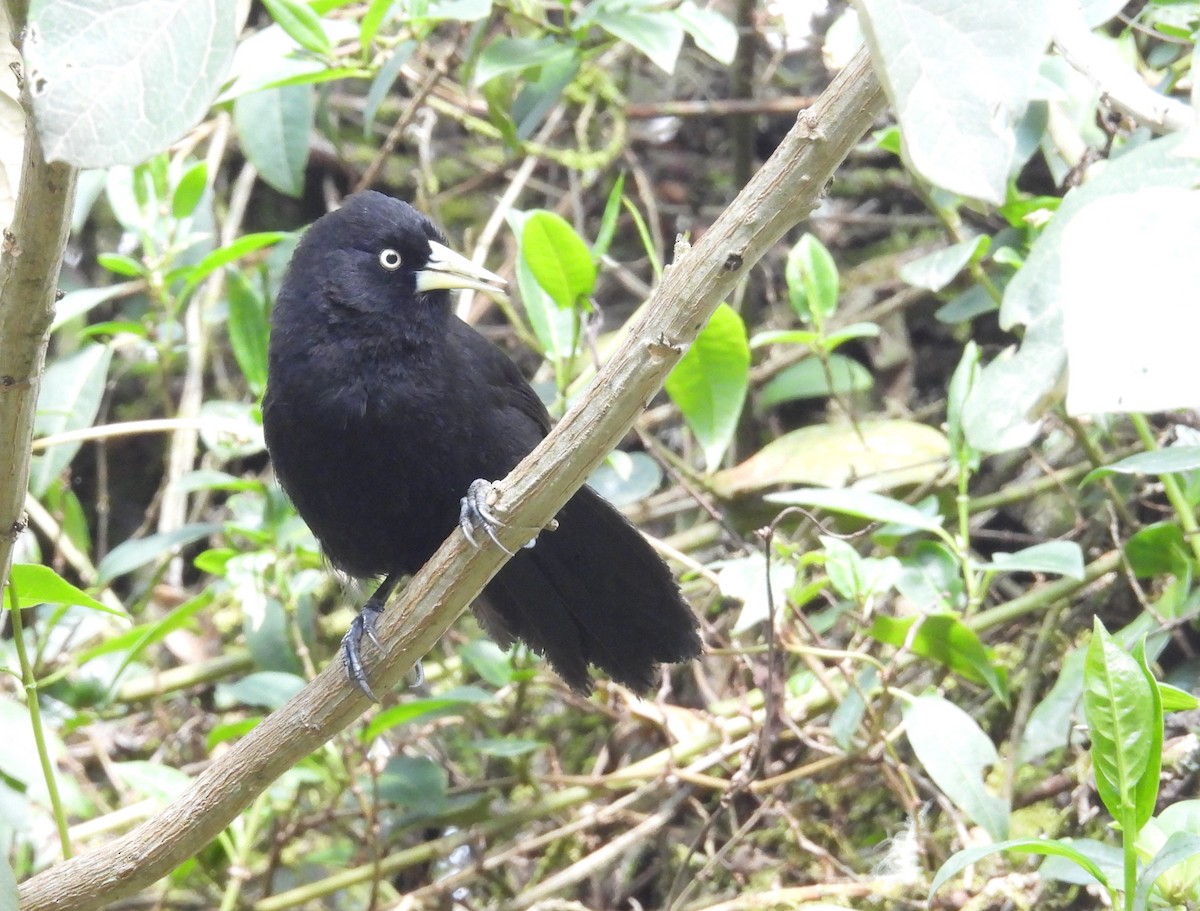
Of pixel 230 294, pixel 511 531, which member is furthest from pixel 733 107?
pixel 511 531

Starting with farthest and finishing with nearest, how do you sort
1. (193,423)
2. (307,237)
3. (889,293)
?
1. (889,293)
2. (193,423)
3. (307,237)

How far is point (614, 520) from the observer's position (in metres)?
2.72

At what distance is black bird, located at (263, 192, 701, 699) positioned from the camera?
2.65 metres

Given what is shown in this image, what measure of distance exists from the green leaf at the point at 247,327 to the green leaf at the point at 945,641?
165 centimetres

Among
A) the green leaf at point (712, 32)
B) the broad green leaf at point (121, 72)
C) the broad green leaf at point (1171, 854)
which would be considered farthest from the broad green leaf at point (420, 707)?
the broad green leaf at point (121, 72)

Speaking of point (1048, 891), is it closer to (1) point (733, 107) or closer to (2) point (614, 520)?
(2) point (614, 520)

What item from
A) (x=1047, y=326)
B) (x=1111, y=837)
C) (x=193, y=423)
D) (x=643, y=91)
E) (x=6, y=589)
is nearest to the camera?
(x=1047, y=326)

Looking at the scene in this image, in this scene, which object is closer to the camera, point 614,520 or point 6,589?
point 6,589

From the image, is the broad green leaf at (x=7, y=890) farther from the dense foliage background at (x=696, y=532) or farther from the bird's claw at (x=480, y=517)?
the bird's claw at (x=480, y=517)

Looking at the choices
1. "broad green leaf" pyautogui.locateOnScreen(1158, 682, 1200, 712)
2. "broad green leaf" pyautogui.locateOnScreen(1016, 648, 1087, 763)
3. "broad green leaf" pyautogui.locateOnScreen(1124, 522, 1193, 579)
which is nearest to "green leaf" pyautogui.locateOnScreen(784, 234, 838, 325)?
"broad green leaf" pyautogui.locateOnScreen(1124, 522, 1193, 579)

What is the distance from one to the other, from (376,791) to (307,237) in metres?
1.29

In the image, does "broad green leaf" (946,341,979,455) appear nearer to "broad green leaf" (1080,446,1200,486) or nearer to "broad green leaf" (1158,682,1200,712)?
"broad green leaf" (1080,446,1200,486)

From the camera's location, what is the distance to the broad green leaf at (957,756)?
236cm

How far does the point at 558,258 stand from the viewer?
2.82 m
